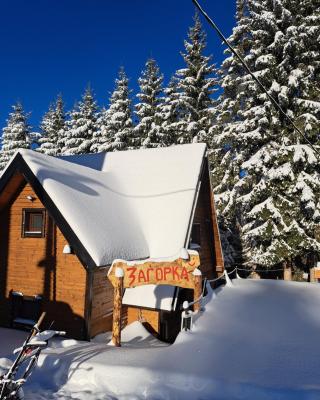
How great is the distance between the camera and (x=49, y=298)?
10406 millimetres

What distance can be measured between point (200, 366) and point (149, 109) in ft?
83.4

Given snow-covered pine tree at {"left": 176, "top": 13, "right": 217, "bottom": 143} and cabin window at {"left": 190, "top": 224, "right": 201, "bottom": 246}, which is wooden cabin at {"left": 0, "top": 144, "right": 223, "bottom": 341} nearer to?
cabin window at {"left": 190, "top": 224, "right": 201, "bottom": 246}

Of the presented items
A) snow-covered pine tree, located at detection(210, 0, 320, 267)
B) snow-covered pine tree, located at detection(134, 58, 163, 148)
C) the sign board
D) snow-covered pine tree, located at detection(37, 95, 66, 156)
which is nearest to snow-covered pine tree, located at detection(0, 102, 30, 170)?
snow-covered pine tree, located at detection(37, 95, 66, 156)

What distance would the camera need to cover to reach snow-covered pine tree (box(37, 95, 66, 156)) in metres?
36.8

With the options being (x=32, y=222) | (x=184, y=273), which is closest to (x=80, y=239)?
(x=32, y=222)

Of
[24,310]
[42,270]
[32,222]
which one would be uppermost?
[32,222]

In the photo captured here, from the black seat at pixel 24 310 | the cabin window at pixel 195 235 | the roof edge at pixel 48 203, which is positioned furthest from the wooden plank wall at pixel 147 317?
the cabin window at pixel 195 235

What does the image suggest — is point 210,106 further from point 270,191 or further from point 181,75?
point 270,191

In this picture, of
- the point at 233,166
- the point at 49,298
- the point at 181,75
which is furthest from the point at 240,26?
the point at 49,298

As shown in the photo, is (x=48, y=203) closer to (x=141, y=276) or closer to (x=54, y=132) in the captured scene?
(x=141, y=276)

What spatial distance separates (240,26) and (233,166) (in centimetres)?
1089

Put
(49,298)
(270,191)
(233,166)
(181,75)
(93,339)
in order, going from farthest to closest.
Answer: (181,75) < (233,166) < (270,191) < (49,298) < (93,339)

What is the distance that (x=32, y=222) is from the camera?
11.4 metres

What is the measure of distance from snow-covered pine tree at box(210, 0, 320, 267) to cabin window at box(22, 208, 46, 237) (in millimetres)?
11809
